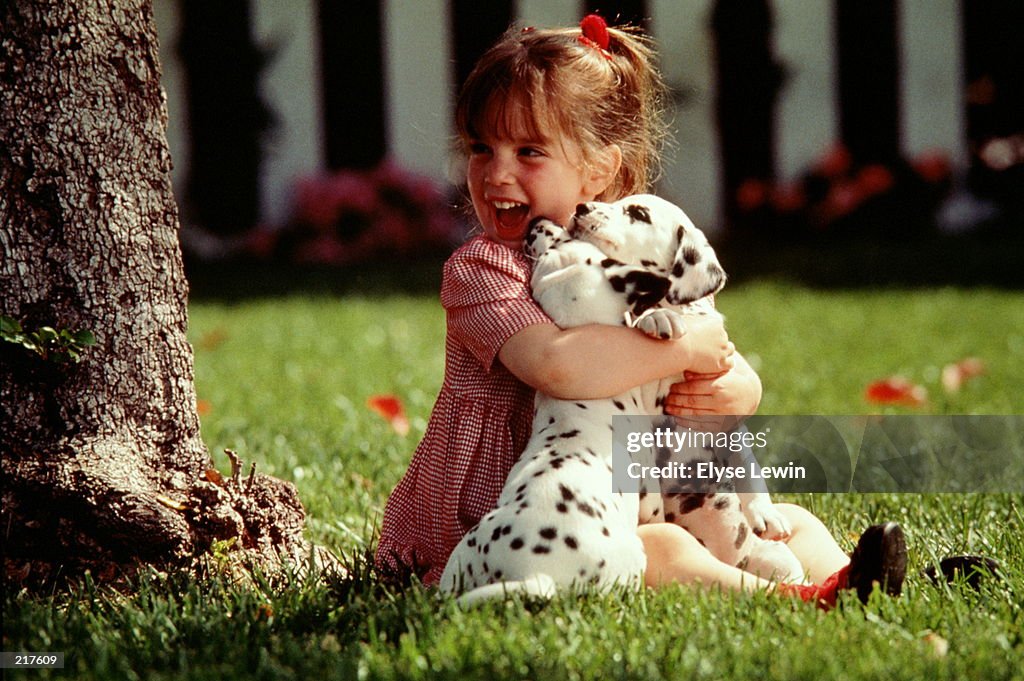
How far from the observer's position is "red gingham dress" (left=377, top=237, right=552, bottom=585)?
292cm

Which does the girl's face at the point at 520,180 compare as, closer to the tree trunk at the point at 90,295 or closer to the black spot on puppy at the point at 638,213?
the black spot on puppy at the point at 638,213

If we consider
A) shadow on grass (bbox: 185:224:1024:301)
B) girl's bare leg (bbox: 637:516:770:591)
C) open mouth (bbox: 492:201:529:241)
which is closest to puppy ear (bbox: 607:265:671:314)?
open mouth (bbox: 492:201:529:241)

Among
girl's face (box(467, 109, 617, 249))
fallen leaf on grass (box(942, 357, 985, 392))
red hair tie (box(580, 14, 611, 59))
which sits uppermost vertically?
red hair tie (box(580, 14, 611, 59))

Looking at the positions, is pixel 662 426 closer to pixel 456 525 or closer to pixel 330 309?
pixel 456 525

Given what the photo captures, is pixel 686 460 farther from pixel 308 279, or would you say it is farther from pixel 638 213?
pixel 308 279

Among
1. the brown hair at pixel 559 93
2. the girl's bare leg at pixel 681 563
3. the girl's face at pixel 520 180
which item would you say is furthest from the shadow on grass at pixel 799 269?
the girl's bare leg at pixel 681 563

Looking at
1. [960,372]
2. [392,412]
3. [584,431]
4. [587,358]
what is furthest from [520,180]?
[960,372]

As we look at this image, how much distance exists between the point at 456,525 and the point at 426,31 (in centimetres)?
1073

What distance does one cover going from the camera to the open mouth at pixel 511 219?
10.2 ft

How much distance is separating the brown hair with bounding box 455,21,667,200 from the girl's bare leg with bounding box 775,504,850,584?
1030 mm

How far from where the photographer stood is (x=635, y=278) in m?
2.82

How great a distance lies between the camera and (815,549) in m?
3.04

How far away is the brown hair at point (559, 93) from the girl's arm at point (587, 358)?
1.89 ft

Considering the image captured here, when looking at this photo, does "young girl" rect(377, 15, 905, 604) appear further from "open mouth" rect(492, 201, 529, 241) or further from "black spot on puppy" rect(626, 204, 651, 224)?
"black spot on puppy" rect(626, 204, 651, 224)
